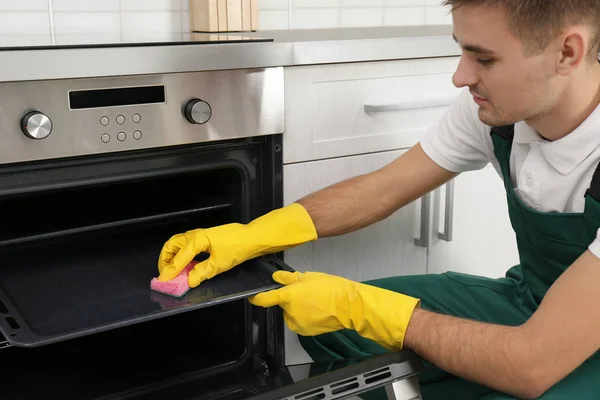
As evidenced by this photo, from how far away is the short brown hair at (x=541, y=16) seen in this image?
1.22 m

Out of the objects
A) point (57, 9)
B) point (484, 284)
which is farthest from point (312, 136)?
point (57, 9)

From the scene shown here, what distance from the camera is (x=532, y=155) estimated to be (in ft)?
4.65

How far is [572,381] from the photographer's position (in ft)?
4.01

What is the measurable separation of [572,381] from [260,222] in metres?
0.59

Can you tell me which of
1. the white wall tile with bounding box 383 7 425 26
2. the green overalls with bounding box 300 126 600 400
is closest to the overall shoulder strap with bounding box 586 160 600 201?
the green overalls with bounding box 300 126 600 400

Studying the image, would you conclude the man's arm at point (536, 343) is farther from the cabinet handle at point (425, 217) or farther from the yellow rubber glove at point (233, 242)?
the cabinet handle at point (425, 217)

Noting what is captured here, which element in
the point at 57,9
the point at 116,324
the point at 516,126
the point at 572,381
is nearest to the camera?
the point at 116,324

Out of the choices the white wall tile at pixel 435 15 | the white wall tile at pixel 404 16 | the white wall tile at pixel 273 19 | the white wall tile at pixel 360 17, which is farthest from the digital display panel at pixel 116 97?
the white wall tile at pixel 435 15

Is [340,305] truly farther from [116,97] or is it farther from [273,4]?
[273,4]

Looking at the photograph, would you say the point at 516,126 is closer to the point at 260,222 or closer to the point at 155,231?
the point at 260,222

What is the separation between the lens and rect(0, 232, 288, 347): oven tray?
1.11 meters

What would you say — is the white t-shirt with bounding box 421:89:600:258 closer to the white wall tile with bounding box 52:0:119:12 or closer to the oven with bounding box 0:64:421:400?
the oven with bounding box 0:64:421:400

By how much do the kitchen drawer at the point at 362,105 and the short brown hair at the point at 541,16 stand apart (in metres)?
0.32

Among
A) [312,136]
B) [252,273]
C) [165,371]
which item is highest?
[312,136]
